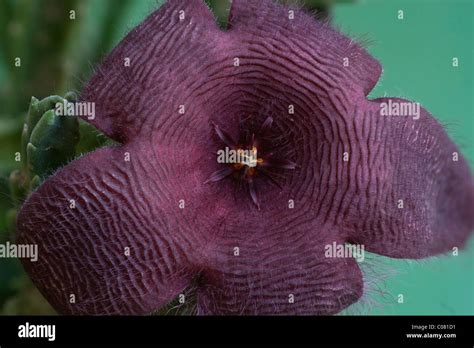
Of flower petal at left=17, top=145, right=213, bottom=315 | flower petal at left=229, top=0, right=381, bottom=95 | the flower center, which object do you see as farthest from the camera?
the flower center

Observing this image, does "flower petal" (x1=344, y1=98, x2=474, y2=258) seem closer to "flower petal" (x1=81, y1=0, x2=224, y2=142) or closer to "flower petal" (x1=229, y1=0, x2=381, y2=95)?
"flower petal" (x1=229, y1=0, x2=381, y2=95)

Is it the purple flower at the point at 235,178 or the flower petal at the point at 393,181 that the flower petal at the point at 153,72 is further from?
the flower petal at the point at 393,181

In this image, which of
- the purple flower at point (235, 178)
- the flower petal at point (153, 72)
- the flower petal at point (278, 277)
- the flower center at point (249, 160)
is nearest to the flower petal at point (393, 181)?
the purple flower at point (235, 178)

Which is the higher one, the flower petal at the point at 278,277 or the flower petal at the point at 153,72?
the flower petal at the point at 153,72

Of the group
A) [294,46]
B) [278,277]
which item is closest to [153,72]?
[294,46]

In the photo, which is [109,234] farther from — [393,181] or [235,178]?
[393,181]

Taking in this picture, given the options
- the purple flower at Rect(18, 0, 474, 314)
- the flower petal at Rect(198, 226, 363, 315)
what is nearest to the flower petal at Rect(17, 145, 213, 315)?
the purple flower at Rect(18, 0, 474, 314)

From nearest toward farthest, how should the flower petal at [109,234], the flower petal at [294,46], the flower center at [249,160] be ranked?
the flower petal at [109,234]
the flower petal at [294,46]
the flower center at [249,160]

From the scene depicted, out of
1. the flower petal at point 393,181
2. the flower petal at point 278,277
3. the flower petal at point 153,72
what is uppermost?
the flower petal at point 153,72
